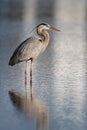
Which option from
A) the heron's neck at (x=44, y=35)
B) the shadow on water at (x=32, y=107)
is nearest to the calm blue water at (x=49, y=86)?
the shadow on water at (x=32, y=107)

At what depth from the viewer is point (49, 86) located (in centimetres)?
941

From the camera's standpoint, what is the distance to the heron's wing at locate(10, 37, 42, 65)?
1022 cm

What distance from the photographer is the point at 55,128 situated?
6660 mm

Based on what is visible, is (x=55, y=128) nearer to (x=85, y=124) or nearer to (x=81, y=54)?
(x=85, y=124)

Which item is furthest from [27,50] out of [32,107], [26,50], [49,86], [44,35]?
[32,107]

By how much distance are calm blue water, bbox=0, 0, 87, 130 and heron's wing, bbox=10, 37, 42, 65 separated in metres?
0.35

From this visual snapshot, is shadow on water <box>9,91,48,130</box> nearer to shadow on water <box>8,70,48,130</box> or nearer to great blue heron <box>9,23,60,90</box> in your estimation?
shadow on water <box>8,70,48,130</box>

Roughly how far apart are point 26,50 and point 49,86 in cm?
116

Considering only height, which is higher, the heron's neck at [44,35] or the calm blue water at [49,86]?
the heron's neck at [44,35]

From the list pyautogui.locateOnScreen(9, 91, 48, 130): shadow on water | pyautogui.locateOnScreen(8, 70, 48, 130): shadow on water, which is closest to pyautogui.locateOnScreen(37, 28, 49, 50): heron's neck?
pyautogui.locateOnScreen(8, 70, 48, 130): shadow on water

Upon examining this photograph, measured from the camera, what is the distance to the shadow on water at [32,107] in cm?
706

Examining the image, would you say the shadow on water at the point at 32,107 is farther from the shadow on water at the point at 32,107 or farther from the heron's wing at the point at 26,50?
the heron's wing at the point at 26,50

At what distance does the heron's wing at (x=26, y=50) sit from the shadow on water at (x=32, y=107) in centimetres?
135

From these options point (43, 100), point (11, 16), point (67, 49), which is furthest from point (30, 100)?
point (11, 16)
